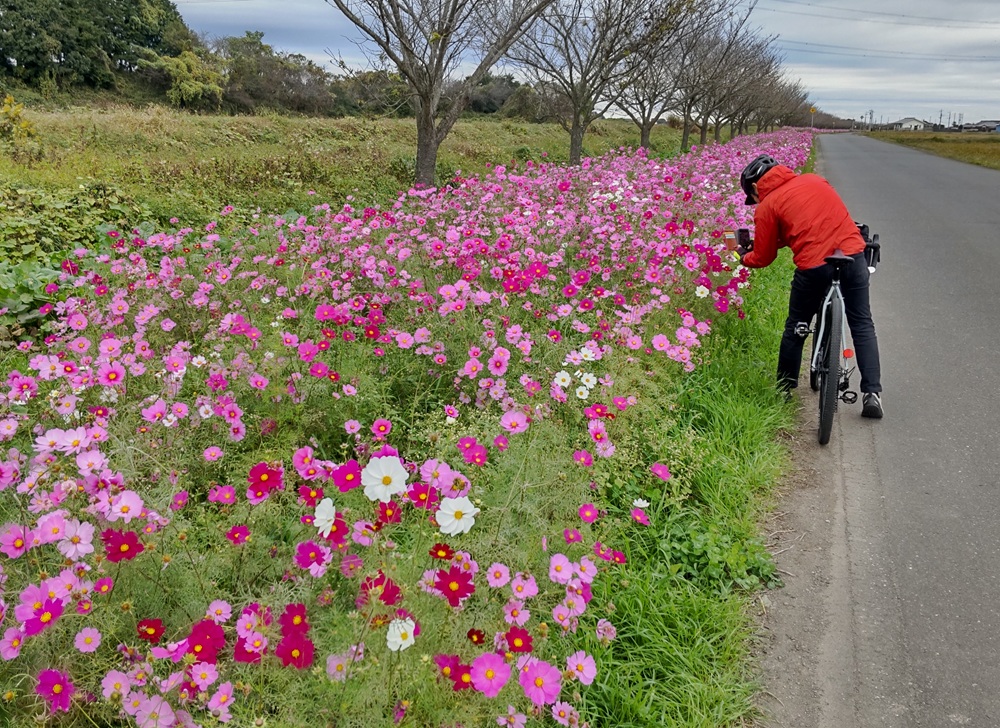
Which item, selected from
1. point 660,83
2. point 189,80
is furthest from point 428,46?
point 189,80

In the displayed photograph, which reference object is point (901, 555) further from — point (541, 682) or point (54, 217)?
point (54, 217)

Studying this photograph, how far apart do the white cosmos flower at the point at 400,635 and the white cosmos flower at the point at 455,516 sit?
0.24 m

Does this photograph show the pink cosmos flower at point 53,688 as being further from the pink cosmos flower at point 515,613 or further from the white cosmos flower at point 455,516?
the pink cosmos flower at point 515,613

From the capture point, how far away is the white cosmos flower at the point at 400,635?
1411 mm

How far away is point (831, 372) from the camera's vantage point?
3.55 meters

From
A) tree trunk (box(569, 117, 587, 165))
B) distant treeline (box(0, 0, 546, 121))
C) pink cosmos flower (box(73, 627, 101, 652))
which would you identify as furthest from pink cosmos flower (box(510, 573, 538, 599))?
distant treeline (box(0, 0, 546, 121))

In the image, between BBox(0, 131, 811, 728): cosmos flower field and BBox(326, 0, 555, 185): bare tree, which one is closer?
BBox(0, 131, 811, 728): cosmos flower field

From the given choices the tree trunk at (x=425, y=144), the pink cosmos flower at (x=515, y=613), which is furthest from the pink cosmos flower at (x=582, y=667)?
the tree trunk at (x=425, y=144)

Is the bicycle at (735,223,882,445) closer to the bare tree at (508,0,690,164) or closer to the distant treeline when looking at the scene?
the bare tree at (508,0,690,164)

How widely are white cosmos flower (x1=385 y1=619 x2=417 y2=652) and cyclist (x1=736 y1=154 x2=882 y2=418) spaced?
3175mm

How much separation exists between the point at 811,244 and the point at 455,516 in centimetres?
293

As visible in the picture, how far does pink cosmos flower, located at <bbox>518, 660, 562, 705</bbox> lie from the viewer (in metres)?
1.52

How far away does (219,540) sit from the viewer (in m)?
2.25

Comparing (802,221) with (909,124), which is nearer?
(802,221)
